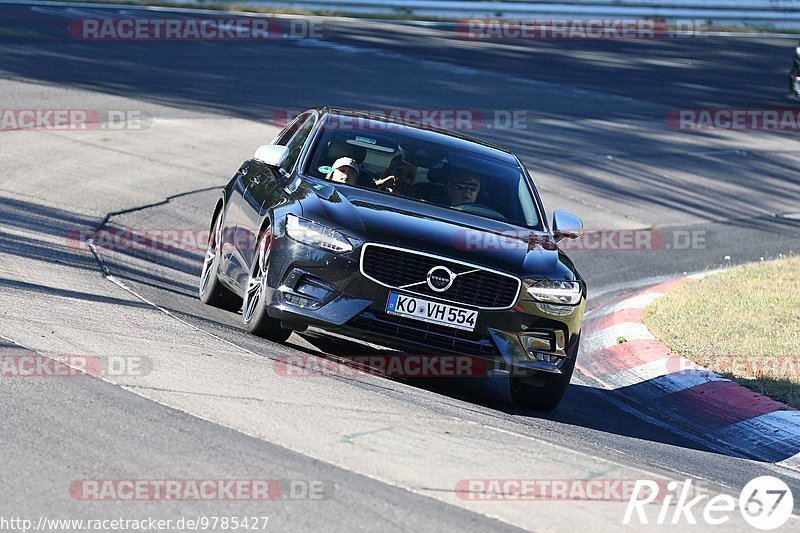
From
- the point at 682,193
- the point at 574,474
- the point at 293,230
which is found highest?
the point at 293,230

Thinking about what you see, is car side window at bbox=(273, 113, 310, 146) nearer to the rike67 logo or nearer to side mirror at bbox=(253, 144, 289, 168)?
side mirror at bbox=(253, 144, 289, 168)

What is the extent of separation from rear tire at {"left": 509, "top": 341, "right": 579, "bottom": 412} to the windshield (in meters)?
1.18

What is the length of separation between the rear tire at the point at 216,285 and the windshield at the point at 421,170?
1.27 m

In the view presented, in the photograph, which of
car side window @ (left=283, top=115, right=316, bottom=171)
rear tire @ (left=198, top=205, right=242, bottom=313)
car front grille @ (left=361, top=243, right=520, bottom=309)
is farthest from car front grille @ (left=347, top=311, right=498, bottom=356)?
rear tire @ (left=198, top=205, right=242, bottom=313)

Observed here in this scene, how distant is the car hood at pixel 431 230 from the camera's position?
7.55 metres

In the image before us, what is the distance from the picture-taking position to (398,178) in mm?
8641

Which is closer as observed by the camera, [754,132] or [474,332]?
[474,332]

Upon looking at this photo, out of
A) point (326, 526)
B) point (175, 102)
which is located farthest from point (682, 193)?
point (326, 526)

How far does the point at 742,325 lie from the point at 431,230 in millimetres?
4256

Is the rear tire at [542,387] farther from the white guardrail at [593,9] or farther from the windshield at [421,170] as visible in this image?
the white guardrail at [593,9]

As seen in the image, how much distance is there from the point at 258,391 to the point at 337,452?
0.99 m

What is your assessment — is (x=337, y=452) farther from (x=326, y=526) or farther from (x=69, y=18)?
(x=69, y=18)

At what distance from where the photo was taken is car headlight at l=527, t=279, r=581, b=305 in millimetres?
7676

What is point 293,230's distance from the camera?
771 centimetres
